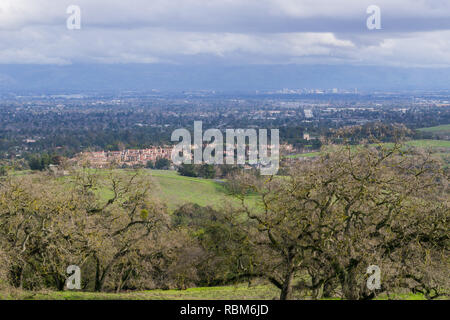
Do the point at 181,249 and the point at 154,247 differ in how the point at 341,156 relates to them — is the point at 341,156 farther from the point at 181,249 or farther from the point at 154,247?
the point at 181,249

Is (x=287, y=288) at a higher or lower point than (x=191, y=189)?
higher

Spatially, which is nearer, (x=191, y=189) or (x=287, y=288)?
(x=287, y=288)

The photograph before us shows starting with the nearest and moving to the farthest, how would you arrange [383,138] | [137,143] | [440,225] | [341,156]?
[440,225]
[341,156]
[383,138]
[137,143]

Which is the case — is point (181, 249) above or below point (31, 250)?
below

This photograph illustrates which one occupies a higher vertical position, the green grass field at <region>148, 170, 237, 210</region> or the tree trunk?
the tree trunk

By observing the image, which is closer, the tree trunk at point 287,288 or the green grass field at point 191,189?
the tree trunk at point 287,288

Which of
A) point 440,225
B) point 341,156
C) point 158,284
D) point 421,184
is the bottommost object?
point 158,284

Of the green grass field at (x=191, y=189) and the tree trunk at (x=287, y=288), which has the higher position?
the tree trunk at (x=287, y=288)

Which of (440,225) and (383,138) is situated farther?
(383,138)

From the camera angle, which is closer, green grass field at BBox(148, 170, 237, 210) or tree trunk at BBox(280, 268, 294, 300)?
tree trunk at BBox(280, 268, 294, 300)
